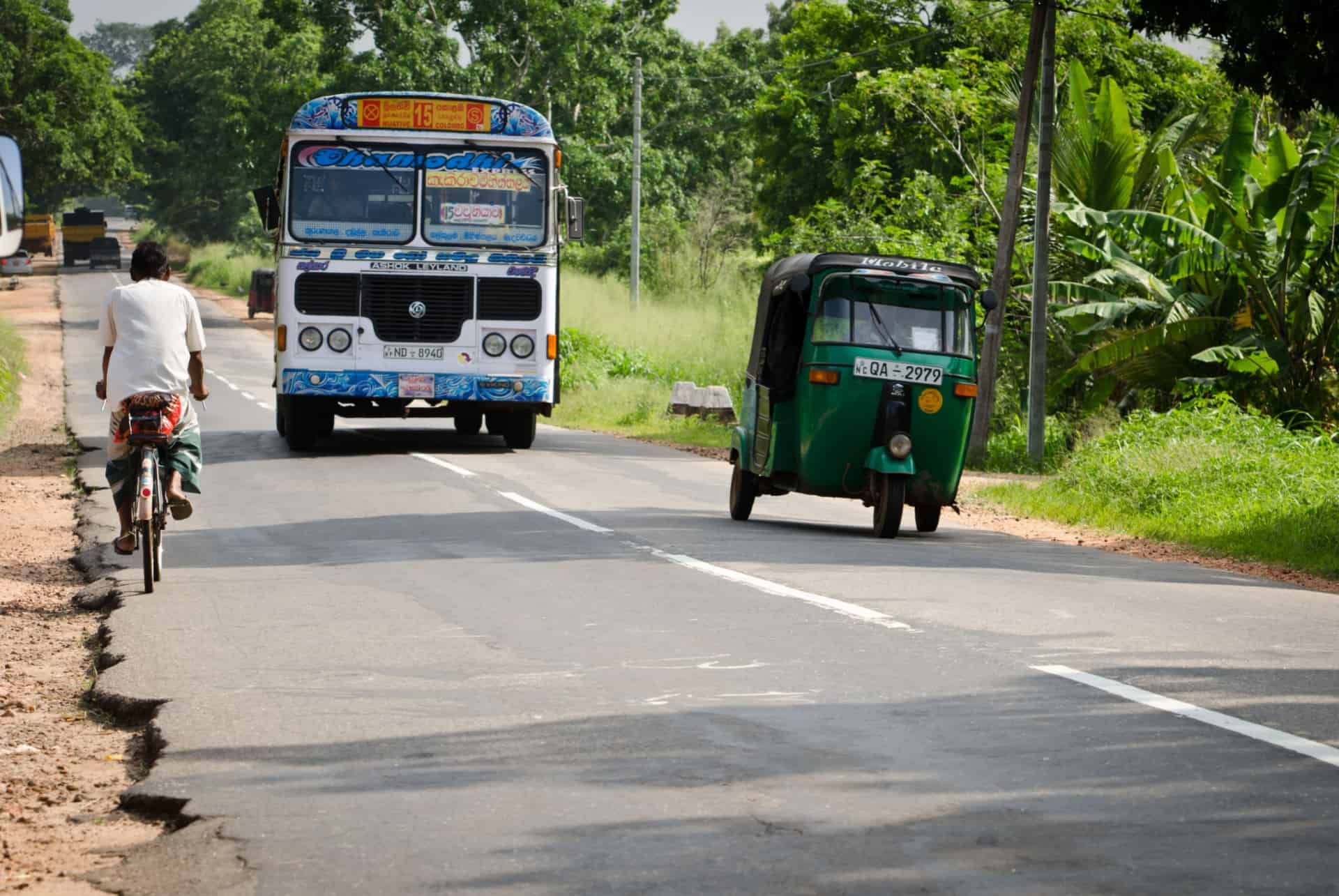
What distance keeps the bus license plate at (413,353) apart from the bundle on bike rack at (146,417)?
10204 mm

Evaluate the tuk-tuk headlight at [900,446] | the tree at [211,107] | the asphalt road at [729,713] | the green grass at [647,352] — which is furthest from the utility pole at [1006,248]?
the tree at [211,107]

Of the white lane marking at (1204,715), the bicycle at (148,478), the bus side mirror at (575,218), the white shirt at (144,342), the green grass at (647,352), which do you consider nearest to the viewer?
the white lane marking at (1204,715)

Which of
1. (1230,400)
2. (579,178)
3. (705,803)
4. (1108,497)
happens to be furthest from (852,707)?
(579,178)

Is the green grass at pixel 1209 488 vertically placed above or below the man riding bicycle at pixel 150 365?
below

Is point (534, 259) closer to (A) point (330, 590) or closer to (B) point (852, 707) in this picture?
(A) point (330, 590)

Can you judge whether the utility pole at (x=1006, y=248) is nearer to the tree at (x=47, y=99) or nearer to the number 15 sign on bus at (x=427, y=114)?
the number 15 sign on bus at (x=427, y=114)

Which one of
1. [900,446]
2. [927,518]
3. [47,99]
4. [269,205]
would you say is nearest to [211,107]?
[47,99]

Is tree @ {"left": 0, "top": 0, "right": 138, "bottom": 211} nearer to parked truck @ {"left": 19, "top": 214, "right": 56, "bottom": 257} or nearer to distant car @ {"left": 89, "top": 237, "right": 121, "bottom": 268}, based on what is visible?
parked truck @ {"left": 19, "top": 214, "right": 56, "bottom": 257}

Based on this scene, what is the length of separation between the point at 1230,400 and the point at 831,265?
8.70 meters

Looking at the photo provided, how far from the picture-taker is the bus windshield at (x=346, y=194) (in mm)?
19938

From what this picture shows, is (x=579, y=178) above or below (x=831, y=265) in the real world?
above

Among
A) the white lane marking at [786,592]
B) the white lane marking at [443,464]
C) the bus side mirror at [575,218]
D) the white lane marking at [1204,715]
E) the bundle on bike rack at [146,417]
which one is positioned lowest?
the white lane marking at [443,464]

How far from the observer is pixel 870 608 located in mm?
9656

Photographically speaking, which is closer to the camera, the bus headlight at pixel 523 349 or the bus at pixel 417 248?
the bus at pixel 417 248
